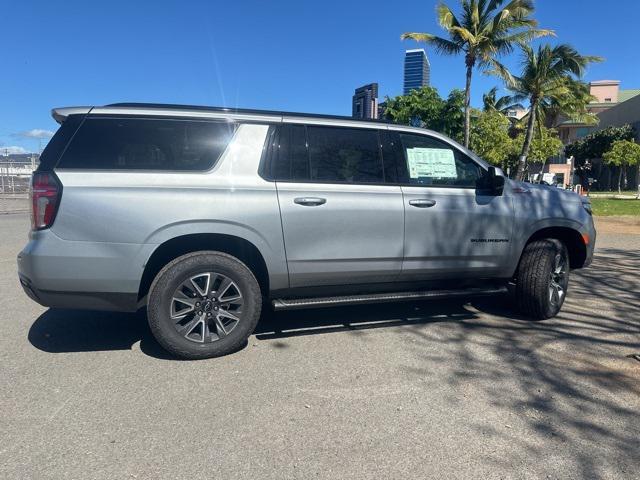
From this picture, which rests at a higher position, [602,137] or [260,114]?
[602,137]

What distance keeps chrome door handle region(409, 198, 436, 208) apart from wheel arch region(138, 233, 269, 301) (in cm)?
149

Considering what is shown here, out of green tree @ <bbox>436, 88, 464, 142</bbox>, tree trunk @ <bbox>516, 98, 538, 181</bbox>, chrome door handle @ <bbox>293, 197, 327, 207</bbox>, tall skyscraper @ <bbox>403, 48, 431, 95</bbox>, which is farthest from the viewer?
tall skyscraper @ <bbox>403, 48, 431, 95</bbox>

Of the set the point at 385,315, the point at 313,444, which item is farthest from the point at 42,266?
the point at 385,315

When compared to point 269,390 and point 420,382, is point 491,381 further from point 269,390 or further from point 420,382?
point 269,390

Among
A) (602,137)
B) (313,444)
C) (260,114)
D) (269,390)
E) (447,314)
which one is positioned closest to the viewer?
(313,444)

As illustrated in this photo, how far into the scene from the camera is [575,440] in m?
2.85

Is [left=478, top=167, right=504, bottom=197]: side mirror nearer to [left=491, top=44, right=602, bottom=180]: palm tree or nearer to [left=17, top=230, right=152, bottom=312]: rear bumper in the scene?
[left=17, top=230, right=152, bottom=312]: rear bumper

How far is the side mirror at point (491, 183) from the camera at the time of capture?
471 cm

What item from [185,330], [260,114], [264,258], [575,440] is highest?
[260,114]

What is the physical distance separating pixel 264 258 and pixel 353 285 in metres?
0.89

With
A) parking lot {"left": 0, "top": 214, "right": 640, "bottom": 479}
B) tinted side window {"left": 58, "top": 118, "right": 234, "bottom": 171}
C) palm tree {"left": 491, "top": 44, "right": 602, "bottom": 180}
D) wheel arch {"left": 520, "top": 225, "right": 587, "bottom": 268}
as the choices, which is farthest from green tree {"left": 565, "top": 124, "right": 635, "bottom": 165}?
tinted side window {"left": 58, "top": 118, "right": 234, "bottom": 171}

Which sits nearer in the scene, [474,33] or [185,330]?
[185,330]

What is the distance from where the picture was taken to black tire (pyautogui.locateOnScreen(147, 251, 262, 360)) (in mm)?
3816

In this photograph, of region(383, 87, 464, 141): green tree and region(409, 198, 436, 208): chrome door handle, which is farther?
region(383, 87, 464, 141): green tree
